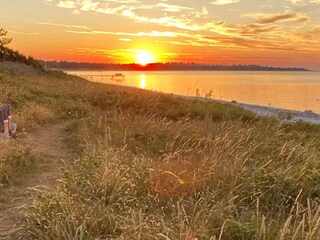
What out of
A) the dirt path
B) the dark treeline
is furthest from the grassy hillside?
the dark treeline

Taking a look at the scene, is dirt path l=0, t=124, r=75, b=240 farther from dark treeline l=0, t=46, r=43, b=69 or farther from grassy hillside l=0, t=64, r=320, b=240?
Result: dark treeline l=0, t=46, r=43, b=69

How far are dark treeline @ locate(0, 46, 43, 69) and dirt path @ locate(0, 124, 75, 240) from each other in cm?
3236

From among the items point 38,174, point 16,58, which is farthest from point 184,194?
point 16,58

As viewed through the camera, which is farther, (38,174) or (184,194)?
(38,174)

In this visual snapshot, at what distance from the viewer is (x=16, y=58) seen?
43781mm

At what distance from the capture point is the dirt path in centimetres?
550

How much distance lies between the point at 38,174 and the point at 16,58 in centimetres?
3891

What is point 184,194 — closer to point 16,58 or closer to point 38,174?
point 38,174

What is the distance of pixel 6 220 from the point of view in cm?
554

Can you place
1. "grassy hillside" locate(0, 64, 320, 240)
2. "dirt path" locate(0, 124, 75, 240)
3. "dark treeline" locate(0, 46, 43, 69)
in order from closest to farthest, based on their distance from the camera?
"grassy hillside" locate(0, 64, 320, 240), "dirt path" locate(0, 124, 75, 240), "dark treeline" locate(0, 46, 43, 69)

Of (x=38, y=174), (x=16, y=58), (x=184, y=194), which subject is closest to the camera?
(x=184, y=194)

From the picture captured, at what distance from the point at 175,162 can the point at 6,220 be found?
2890mm

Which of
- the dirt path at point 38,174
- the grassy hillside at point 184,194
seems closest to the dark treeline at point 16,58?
the dirt path at point 38,174

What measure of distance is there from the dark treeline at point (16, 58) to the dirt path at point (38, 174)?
32.4 meters
